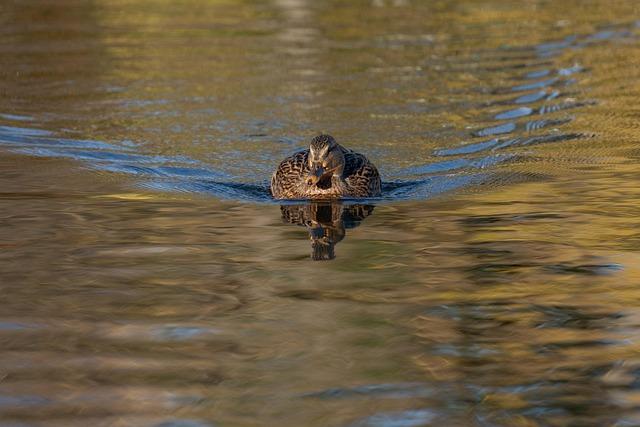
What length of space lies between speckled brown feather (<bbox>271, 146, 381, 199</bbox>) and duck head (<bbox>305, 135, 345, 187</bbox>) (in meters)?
0.07

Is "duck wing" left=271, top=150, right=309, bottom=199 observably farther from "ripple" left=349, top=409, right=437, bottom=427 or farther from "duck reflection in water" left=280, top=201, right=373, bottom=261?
"ripple" left=349, top=409, right=437, bottom=427

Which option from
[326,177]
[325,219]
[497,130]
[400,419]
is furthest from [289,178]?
[400,419]

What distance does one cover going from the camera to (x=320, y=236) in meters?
9.10

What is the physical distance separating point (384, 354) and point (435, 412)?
31.8 inches

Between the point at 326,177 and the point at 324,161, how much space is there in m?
0.19

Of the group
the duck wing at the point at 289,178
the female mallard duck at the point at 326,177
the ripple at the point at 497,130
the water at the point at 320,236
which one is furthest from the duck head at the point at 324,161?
the ripple at the point at 497,130

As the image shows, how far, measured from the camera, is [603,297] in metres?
7.23

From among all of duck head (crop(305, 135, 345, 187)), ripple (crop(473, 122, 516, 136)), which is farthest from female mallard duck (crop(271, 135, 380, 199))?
ripple (crop(473, 122, 516, 136))

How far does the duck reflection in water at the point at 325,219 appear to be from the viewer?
8.65m

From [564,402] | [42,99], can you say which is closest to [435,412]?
[564,402]

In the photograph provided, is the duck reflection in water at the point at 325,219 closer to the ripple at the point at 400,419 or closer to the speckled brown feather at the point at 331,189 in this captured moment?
the speckled brown feather at the point at 331,189

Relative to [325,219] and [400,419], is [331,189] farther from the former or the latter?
[400,419]

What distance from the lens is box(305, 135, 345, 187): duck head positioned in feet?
34.6

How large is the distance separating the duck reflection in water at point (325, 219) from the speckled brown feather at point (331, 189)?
103 millimetres
